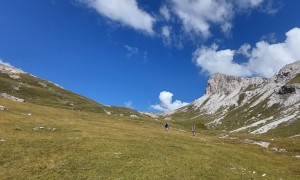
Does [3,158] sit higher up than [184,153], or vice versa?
[184,153]

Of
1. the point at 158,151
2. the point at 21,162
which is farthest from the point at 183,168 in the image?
the point at 21,162

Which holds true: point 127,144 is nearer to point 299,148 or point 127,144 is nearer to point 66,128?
point 66,128

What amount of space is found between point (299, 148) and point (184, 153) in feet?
119

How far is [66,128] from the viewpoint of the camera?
65000 mm

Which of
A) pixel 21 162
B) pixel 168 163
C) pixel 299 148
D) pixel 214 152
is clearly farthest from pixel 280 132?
pixel 21 162

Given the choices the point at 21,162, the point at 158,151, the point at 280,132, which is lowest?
the point at 21,162

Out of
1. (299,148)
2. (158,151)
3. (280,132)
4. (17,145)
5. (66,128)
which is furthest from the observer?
(280,132)

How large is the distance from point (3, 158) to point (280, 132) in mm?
161992

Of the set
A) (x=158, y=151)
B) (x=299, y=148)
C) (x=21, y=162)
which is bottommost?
(x=21, y=162)

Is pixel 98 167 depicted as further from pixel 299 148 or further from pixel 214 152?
pixel 299 148

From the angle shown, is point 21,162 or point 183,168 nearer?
point 21,162

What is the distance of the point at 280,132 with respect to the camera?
180 m

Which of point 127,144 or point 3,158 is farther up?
point 127,144

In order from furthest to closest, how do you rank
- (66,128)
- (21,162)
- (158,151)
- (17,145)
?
(66,128) < (158,151) < (17,145) < (21,162)
